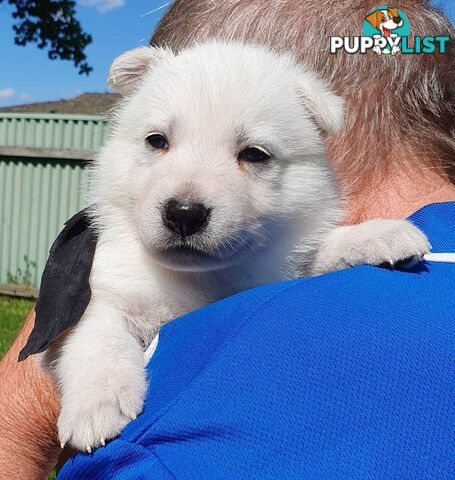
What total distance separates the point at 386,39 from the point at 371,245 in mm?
925

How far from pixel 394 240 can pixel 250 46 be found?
1035mm

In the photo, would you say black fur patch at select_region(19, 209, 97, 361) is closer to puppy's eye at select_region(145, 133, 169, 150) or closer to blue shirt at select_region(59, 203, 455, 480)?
puppy's eye at select_region(145, 133, 169, 150)

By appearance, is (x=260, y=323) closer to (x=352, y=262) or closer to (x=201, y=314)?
(x=201, y=314)

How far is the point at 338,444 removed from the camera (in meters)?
1.51

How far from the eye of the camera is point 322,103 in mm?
2508

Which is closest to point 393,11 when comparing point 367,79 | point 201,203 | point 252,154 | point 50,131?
point 367,79

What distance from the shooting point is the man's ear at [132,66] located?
2.70 metres

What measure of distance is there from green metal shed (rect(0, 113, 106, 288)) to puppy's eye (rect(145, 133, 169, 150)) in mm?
7509

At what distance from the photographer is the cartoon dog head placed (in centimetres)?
264

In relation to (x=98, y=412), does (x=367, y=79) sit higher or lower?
higher

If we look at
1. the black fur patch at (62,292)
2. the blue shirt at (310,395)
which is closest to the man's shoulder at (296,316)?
the blue shirt at (310,395)

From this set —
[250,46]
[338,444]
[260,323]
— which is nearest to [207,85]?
[250,46]

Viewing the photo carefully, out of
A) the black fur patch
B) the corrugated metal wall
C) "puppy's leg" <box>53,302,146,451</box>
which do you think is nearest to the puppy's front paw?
"puppy's leg" <box>53,302,146,451</box>

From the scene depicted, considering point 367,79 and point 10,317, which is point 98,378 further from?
point 10,317
